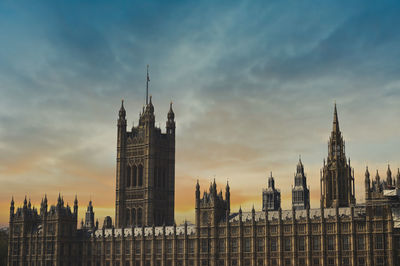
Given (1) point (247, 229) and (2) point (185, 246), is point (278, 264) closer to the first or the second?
(1) point (247, 229)

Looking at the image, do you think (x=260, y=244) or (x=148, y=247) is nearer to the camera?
(x=260, y=244)

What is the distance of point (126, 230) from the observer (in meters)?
196

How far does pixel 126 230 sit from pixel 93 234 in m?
11.0

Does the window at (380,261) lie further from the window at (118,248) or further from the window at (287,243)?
the window at (118,248)

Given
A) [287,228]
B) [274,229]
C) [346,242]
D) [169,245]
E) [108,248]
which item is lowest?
[108,248]

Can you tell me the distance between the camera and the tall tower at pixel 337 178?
185 meters

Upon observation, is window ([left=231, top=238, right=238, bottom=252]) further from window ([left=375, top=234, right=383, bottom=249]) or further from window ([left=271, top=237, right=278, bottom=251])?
→ window ([left=375, top=234, right=383, bottom=249])

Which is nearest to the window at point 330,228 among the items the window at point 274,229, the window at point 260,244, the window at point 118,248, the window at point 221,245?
the window at point 274,229

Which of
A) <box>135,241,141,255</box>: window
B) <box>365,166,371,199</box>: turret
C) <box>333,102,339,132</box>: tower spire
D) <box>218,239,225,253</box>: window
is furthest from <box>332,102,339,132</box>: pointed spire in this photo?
<box>135,241,141,255</box>: window

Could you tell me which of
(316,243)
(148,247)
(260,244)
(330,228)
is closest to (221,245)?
(260,244)

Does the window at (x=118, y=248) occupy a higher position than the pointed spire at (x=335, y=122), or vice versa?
the pointed spire at (x=335, y=122)

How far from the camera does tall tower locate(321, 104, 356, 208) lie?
608 ft

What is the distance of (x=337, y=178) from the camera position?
609 ft

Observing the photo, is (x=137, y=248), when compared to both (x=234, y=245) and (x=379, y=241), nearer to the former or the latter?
(x=234, y=245)
